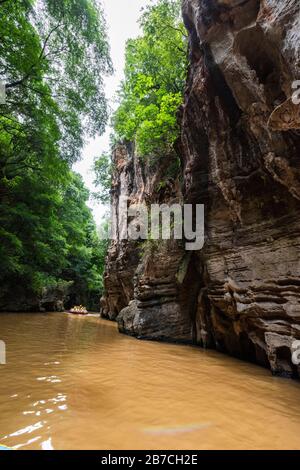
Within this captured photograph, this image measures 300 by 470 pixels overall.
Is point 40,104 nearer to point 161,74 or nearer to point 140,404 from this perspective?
point 161,74

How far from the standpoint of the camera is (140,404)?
3.46 m

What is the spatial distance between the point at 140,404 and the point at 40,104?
412 inches

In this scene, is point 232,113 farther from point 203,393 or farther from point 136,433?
point 136,433

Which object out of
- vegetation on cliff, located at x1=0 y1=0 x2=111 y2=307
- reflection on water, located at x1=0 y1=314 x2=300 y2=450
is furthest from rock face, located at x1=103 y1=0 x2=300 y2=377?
vegetation on cliff, located at x1=0 y1=0 x2=111 y2=307

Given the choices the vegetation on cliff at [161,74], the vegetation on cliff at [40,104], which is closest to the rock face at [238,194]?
the vegetation on cliff at [161,74]

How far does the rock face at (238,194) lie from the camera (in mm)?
5199

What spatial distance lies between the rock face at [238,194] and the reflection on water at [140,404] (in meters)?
1.34

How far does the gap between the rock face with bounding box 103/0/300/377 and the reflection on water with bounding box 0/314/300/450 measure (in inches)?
52.8

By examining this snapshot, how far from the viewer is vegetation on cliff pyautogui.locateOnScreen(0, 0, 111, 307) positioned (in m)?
8.84

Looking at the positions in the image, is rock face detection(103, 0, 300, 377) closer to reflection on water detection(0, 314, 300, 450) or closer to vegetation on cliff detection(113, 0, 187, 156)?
reflection on water detection(0, 314, 300, 450)

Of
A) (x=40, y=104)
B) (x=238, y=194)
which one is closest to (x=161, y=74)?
(x=40, y=104)

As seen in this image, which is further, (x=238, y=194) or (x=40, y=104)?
(x=40, y=104)

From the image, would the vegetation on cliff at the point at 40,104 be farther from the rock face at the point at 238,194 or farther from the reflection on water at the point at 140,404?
the reflection on water at the point at 140,404

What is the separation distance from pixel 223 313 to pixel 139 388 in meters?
4.04
